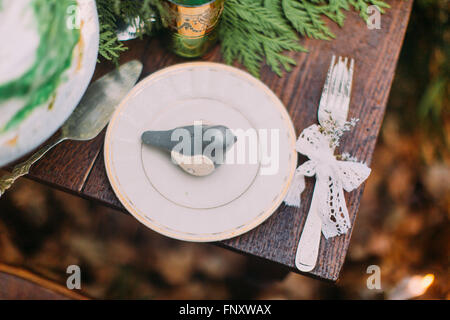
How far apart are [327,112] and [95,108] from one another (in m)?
0.34

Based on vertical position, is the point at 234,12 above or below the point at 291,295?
above

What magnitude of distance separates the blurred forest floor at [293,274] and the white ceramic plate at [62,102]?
25.7 inches

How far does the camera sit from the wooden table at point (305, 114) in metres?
0.52

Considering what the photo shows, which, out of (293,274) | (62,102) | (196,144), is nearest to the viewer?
(62,102)

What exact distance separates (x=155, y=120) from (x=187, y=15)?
0.15 meters

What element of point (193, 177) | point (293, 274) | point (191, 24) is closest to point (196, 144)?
point (193, 177)

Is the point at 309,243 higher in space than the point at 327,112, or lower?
A: lower

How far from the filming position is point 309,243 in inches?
20.2

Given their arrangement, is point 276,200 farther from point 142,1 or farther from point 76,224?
point 76,224

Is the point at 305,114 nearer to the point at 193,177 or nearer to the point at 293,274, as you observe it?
the point at 193,177

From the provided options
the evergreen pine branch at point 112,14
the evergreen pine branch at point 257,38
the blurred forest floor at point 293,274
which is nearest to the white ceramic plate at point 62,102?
the evergreen pine branch at point 112,14

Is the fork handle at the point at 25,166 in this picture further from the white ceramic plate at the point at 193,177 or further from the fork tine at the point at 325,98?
the fork tine at the point at 325,98
